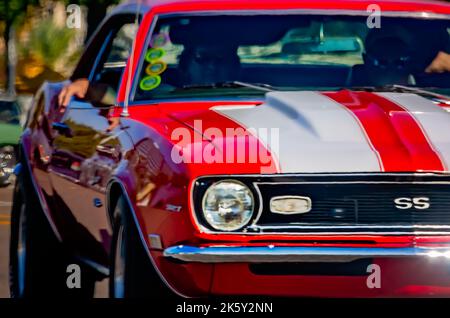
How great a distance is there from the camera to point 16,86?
119 feet

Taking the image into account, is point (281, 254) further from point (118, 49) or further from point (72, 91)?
point (118, 49)

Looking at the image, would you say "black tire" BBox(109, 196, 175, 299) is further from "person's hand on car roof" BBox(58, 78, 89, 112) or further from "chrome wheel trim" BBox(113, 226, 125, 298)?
"person's hand on car roof" BBox(58, 78, 89, 112)

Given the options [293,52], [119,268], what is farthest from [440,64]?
[119,268]

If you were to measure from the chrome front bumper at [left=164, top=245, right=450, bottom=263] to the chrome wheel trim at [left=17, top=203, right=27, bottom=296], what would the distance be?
258 centimetres

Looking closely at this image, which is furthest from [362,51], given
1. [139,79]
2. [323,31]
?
[139,79]

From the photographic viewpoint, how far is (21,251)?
7879 mm

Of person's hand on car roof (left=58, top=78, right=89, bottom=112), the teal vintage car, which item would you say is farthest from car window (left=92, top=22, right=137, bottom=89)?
the teal vintage car

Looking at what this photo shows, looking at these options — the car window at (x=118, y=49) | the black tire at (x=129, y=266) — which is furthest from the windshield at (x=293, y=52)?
the black tire at (x=129, y=266)

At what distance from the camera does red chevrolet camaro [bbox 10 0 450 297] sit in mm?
5281

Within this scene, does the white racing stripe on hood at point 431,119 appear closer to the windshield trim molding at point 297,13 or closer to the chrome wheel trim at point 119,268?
the windshield trim molding at point 297,13

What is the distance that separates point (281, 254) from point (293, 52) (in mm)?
1764
